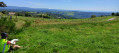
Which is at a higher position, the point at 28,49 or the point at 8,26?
the point at 8,26

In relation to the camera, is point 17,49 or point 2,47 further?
point 17,49

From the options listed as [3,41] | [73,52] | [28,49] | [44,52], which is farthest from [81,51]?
[3,41]

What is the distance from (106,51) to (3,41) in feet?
24.9

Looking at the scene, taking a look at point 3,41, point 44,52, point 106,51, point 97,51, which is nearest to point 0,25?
point 3,41

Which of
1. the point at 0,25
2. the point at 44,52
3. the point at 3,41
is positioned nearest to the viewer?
the point at 3,41

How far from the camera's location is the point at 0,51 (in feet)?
20.4

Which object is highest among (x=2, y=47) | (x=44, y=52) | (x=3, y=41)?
(x=3, y=41)

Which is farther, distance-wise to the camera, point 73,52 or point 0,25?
point 0,25

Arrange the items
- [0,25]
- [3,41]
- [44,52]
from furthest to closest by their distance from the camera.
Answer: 1. [0,25]
2. [44,52]
3. [3,41]

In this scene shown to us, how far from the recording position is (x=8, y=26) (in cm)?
1169

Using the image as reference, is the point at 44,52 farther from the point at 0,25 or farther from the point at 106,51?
the point at 0,25

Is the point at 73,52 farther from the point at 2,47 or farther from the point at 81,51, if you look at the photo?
the point at 2,47

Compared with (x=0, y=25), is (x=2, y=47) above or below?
below

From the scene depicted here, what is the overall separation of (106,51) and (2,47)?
7.65 meters
